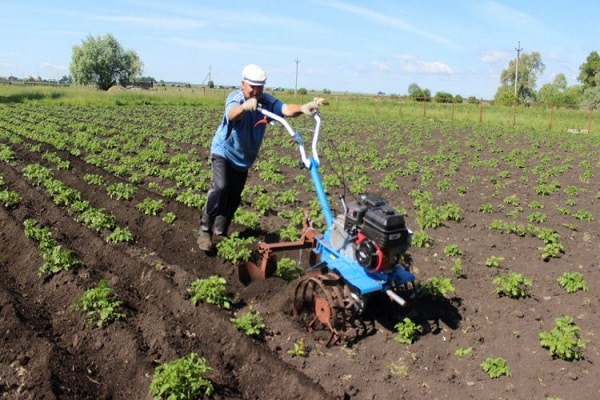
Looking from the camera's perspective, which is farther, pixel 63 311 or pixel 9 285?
pixel 9 285

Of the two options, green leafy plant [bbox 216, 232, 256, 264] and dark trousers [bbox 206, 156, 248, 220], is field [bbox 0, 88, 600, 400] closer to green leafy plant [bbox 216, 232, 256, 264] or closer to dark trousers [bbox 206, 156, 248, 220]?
green leafy plant [bbox 216, 232, 256, 264]

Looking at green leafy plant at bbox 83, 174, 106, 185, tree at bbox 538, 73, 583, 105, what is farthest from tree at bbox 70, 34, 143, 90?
green leafy plant at bbox 83, 174, 106, 185

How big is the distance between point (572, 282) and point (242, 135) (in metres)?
4.42

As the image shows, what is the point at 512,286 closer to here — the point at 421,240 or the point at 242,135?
the point at 421,240

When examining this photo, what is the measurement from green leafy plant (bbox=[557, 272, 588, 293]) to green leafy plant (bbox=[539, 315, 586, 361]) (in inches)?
55.5

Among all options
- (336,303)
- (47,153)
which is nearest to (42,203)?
(47,153)

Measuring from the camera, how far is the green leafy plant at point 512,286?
632 centimetres

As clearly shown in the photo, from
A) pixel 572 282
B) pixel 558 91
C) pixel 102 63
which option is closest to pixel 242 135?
pixel 572 282

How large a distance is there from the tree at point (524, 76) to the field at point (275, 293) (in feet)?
281

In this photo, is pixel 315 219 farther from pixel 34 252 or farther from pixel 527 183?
pixel 527 183

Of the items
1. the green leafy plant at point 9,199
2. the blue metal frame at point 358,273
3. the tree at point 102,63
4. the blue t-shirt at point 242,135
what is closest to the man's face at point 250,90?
the blue t-shirt at point 242,135

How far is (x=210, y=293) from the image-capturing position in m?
5.79

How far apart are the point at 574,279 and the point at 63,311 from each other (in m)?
5.94

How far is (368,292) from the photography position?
16.0 ft
